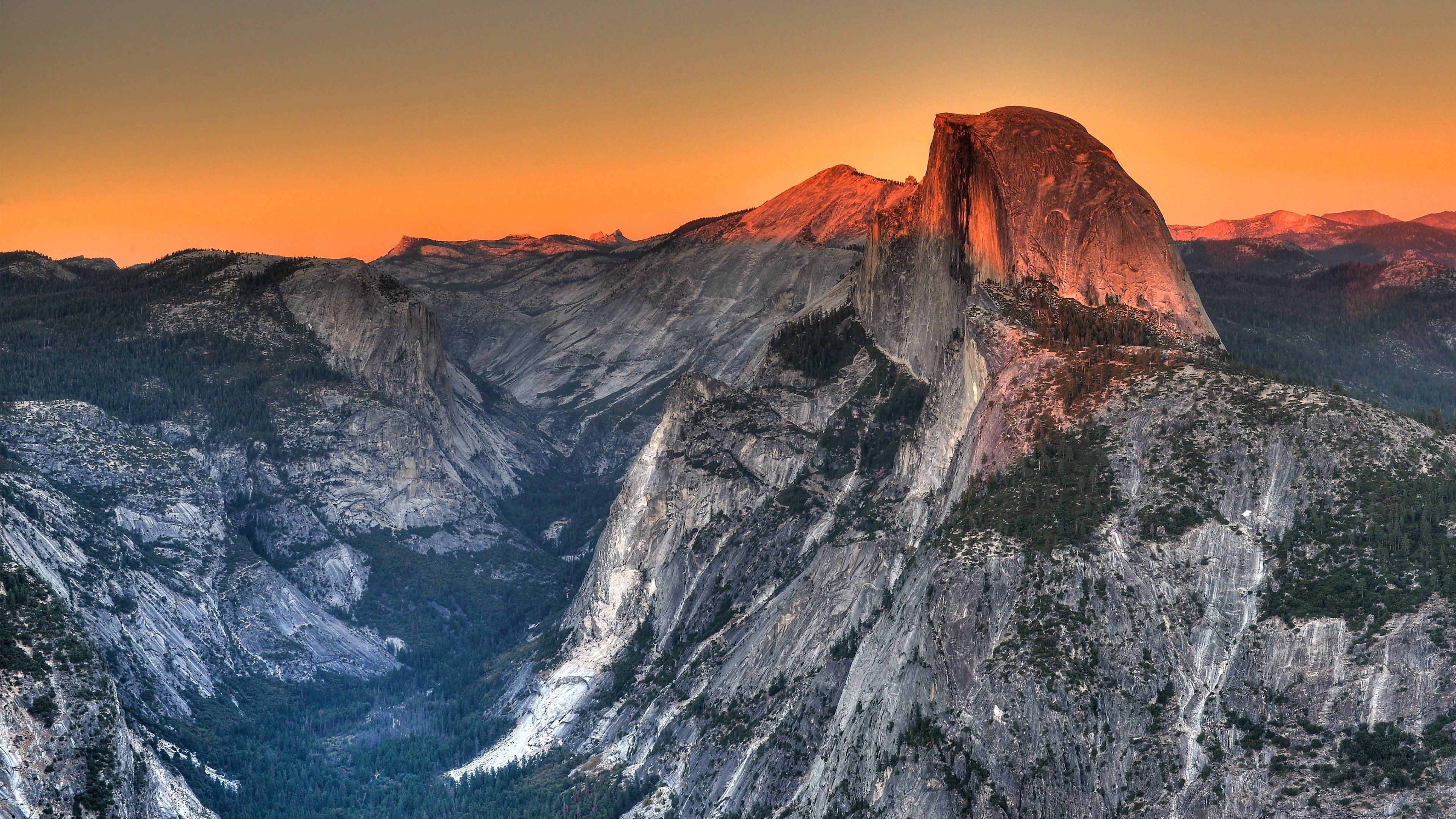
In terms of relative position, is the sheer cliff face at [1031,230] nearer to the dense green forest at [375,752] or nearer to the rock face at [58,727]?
the dense green forest at [375,752]

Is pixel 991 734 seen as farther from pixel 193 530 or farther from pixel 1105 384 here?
pixel 193 530

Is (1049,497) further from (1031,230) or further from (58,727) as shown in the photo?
A: (58,727)

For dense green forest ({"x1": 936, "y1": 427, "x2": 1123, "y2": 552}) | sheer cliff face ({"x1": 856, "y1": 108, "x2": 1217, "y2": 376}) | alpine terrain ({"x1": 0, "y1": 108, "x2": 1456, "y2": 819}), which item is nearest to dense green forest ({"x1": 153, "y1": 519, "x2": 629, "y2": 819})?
alpine terrain ({"x1": 0, "y1": 108, "x2": 1456, "y2": 819})

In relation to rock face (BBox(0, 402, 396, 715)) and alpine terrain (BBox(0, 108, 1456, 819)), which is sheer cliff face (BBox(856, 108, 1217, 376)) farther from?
rock face (BBox(0, 402, 396, 715))

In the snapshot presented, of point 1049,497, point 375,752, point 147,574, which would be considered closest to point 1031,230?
point 1049,497

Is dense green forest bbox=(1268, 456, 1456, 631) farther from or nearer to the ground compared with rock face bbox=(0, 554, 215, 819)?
farther from the ground

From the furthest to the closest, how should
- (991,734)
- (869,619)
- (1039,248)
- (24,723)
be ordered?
(1039,248)
(869,619)
(24,723)
(991,734)

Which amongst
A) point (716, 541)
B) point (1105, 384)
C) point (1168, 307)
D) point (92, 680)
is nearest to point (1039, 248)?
point (1168, 307)
